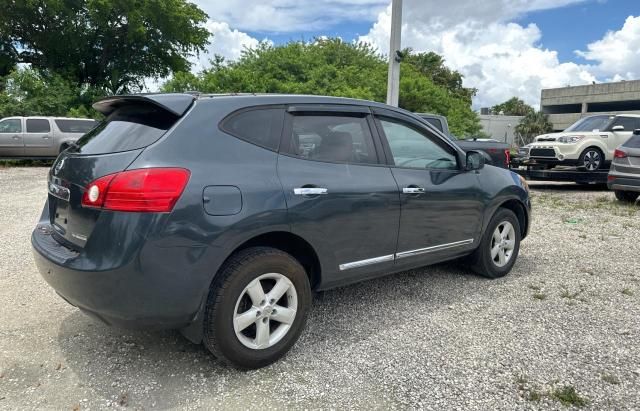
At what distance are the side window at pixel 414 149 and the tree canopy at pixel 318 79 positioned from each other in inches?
582

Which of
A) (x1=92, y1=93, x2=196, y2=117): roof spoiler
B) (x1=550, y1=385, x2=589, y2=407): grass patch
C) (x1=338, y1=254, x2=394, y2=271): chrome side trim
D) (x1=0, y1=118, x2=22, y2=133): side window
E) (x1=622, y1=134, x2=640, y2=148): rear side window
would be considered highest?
(x1=0, y1=118, x2=22, y2=133): side window

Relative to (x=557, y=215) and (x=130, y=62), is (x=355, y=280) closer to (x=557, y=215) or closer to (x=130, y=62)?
(x=557, y=215)

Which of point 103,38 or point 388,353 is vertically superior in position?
point 103,38

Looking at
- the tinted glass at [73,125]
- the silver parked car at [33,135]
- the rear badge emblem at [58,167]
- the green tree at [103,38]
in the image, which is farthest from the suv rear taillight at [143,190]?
the green tree at [103,38]

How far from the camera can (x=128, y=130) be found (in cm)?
298

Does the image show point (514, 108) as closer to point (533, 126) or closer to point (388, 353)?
point (533, 126)

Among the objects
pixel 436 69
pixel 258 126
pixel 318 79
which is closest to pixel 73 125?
pixel 318 79

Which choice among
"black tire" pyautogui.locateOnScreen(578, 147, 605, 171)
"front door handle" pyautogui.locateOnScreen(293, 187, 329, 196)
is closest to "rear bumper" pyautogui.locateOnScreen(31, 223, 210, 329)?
"front door handle" pyautogui.locateOnScreen(293, 187, 329, 196)

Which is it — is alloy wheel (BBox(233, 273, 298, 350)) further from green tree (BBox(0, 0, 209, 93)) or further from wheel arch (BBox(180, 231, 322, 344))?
green tree (BBox(0, 0, 209, 93))

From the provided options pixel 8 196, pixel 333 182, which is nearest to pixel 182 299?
pixel 333 182

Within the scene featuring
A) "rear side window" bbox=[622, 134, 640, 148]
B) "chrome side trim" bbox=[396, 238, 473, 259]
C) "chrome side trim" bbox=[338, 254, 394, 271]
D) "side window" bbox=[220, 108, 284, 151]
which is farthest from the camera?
"rear side window" bbox=[622, 134, 640, 148]

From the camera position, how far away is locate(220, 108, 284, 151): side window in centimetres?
302

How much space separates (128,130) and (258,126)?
81 centimetres

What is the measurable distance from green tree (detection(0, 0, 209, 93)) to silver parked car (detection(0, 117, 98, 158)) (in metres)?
11.2
